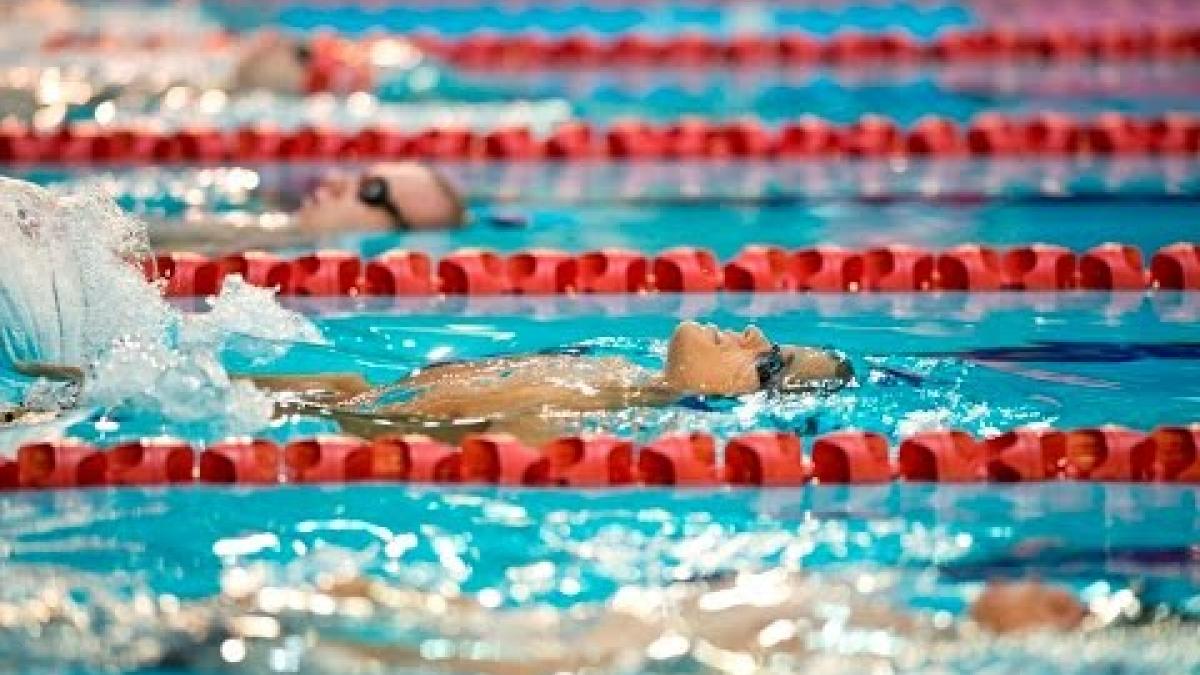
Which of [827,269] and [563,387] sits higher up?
[827,269]

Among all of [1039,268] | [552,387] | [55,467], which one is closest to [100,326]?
[55,467]

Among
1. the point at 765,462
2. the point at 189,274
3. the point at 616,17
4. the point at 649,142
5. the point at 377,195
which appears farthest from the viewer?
the point at 616,17

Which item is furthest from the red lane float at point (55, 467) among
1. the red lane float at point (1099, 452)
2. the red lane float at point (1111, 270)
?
the red lane float at point (1111, 270)

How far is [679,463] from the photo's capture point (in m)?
4.41

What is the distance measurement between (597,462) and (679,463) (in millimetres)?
149

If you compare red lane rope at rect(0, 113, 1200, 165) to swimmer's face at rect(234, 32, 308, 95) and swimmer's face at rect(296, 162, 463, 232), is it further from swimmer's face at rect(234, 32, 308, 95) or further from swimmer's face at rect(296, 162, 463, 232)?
swimmer's face at rect(296, 162, 463, 232)

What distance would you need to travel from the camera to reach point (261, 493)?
436 cm

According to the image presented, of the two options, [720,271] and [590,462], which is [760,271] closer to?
[720,271]

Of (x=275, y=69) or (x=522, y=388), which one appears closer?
(x=522, y=388)

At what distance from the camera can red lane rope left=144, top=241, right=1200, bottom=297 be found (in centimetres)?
627

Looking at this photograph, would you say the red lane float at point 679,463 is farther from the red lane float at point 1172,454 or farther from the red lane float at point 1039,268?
the red lane float at point 1039,268

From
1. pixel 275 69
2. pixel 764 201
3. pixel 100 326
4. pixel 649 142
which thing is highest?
pixel 275 69

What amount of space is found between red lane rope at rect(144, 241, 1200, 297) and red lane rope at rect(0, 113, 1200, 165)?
206cm

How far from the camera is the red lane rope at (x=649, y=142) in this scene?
838 cm
